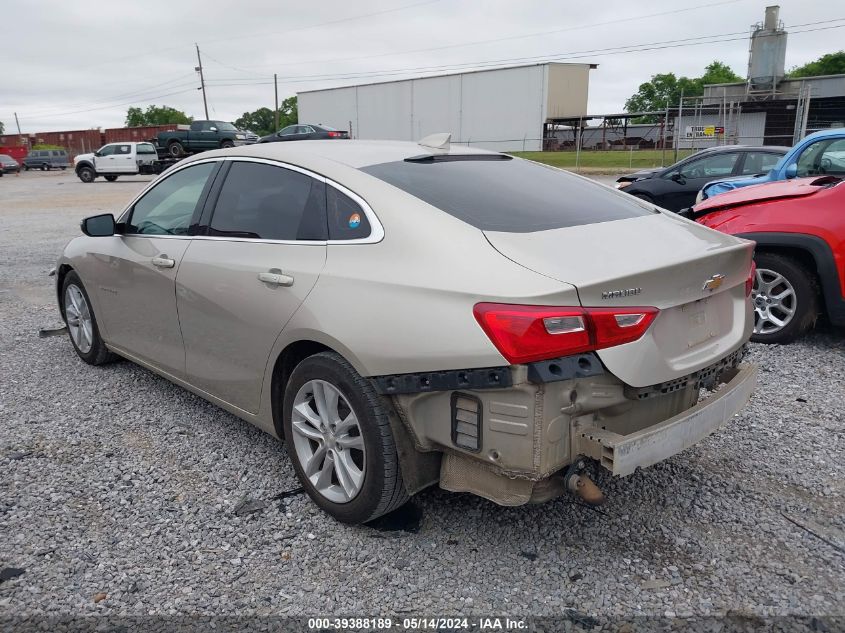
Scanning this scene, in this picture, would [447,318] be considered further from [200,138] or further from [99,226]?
[200,138]

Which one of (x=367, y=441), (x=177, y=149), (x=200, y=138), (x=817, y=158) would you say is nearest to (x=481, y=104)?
(x=200, y=138)

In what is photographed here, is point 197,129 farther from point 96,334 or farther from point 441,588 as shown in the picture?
point 441,588

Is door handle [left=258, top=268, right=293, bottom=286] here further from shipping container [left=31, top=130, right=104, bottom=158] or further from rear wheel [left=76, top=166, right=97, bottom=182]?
shipping container [left=31, top=130, right=104, bottom=158]

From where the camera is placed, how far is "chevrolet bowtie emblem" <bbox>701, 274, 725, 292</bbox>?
9.33 ft

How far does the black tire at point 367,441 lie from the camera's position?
2.75 metres

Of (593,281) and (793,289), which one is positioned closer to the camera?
(593,281)

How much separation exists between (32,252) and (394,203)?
10.7 meters

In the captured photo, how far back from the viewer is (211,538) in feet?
9.93

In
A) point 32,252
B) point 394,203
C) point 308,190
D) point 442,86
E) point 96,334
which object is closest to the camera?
point 394,203

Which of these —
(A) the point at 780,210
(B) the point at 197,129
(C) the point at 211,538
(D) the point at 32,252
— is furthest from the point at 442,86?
(C) the point at 211,538

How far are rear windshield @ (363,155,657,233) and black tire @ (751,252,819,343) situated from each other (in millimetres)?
2530

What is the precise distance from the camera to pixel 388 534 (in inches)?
120

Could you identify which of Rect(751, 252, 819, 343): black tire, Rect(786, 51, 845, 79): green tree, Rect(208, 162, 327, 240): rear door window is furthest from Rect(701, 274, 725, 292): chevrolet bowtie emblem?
Rect(786, 51, 845, 79): green tree

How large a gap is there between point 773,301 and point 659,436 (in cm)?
364
